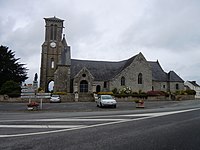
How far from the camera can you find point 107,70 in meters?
50.7

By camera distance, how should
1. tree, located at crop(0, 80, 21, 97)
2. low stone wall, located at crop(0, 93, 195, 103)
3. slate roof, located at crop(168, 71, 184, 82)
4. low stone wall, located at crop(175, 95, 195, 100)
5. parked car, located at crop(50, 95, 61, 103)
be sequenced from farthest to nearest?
slate roof, located at crop(168, 71, 184, 82)
low stone wall, located at crop(175, 95, 195, 100)
tree, located at crop(0, 80, 21, 97)
low stone wall, located at crop(0, 93, 195, 103)
parked car, located at crop(50, 95, 61, 103)

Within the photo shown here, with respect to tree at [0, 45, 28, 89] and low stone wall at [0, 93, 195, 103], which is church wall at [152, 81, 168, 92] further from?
tree at [0, 45, 28, 89]

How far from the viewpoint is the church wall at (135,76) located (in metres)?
45.7

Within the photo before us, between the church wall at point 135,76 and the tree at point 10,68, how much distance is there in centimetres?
1966

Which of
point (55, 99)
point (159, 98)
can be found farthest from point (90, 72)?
point (55, 99)

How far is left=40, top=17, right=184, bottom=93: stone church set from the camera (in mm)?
45500

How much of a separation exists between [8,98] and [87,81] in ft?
53.4

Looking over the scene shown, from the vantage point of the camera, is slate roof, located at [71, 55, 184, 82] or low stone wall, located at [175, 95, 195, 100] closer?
low stone wall, located at [175, 95, 195, 100]

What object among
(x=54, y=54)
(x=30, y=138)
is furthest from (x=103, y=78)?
(x=30, y=138)

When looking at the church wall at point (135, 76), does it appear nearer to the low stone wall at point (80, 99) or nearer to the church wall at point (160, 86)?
the church wall at point (160, 86)

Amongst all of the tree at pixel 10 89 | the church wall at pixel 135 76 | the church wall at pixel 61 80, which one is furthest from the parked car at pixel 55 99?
the church wall at pixel 135 76

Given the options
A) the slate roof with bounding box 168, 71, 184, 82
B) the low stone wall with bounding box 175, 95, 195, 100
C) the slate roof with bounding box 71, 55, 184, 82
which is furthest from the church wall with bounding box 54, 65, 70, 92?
the slate roof with bounding box 168, 71, 184, 82

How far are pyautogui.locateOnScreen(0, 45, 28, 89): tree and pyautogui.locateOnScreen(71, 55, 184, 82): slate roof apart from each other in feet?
36.5

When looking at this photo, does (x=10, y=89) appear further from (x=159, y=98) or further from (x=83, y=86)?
(x=159, y=98)
